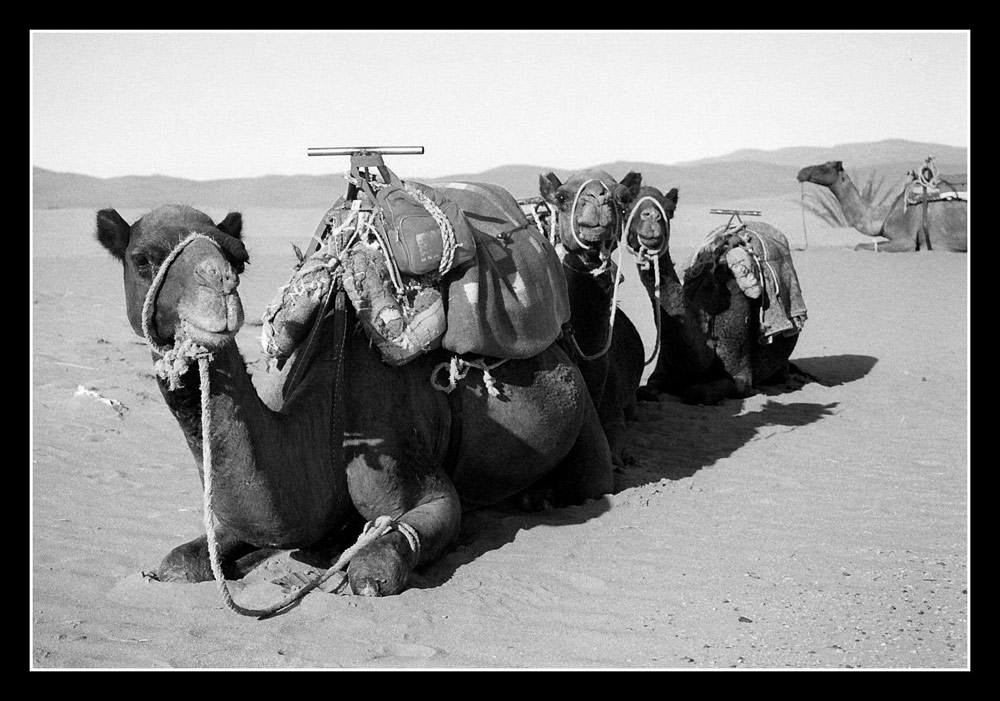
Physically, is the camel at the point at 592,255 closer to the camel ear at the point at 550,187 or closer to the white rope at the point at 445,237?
the camel ear at the point at 550,187

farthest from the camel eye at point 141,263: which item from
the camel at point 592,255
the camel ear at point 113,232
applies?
the camel at point 592,255

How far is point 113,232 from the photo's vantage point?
14.1ft

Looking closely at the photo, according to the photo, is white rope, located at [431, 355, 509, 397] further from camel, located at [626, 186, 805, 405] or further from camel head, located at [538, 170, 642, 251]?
camel, located at [626, 186, 805, 405]

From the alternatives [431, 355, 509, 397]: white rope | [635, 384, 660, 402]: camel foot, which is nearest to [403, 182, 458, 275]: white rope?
[431, 355, 509, 397]: white rope

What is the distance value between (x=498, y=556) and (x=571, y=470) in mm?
1105

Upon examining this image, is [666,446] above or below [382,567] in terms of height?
above

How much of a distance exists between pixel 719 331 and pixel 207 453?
6298 millimetres

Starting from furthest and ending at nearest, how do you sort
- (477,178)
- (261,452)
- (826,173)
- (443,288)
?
(477,178) < (826,173) < (443,288) < (261,452)

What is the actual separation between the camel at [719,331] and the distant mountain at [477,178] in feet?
127

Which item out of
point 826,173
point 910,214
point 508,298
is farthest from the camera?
point 910,214

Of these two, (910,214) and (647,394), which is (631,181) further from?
(910,214)

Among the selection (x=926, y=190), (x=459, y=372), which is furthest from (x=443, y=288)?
(x=926, y=190)

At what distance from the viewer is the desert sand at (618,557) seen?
14.3 feet

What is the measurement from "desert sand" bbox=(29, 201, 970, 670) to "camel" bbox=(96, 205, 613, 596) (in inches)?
8.0
